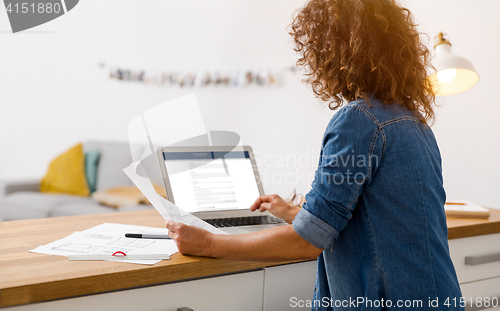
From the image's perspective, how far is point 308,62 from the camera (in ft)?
2.97

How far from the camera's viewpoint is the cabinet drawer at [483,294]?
1329 millimetres

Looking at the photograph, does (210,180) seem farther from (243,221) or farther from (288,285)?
(288,285)

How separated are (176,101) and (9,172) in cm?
286

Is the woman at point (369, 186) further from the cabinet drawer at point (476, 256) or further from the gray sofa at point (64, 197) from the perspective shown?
the gray sofa at point (64, 197)

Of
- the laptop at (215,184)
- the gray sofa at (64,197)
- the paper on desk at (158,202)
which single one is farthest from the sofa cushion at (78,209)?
the paper on desk at (158,202)

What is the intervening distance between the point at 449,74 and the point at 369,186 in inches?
39.2

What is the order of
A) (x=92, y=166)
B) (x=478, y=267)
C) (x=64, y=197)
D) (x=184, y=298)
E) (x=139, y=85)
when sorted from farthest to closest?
(x=139, y=85)
(x=92, y=166)
(x=64, y=197)
(x=478, y=267)
(x=184, y=298)

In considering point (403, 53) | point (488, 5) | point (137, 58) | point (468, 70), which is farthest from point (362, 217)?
point (137, 58)

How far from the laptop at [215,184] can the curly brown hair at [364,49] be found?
0.53m

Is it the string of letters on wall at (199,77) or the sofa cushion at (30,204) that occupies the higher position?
the string of letters on wall at (199,77)

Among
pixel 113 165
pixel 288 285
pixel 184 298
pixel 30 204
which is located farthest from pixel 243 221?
pixel 113 165

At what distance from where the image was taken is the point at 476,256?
1330mm

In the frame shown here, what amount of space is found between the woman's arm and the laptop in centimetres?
→ 28

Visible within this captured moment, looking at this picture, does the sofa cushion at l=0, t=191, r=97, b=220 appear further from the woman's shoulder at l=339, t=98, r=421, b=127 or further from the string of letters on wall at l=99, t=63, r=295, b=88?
the woman's shoulder at l=339, t=98, r=421, b=127
